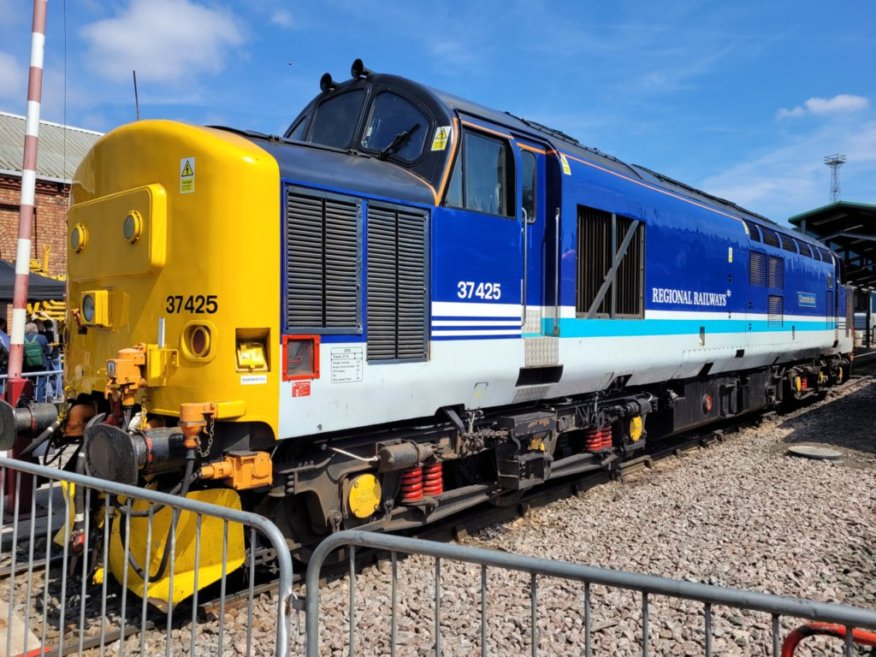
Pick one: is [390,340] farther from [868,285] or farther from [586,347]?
[868,285]

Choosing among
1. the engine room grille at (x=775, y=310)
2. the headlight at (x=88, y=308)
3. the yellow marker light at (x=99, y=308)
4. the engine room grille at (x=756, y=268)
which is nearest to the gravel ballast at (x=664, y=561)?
the yellow marker light at (x=99, y=308)

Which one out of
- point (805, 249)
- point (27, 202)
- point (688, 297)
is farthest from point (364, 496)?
point (805, 249)

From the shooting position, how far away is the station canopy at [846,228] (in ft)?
68.6

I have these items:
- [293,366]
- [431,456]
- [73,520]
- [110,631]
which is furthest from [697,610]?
[73,520]

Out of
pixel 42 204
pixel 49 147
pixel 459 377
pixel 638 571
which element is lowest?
pixel 638 571

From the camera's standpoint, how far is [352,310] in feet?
15.4

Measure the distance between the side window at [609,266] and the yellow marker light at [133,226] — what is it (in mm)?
3965

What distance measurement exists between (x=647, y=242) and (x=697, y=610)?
4.38 meters

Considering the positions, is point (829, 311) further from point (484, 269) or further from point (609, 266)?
point (484, 269)

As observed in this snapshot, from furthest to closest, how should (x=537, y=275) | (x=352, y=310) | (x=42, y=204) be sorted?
(x=42, y=204) < (x=537, y=275) < (x=352, y=310)

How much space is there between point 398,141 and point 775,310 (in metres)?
9.20

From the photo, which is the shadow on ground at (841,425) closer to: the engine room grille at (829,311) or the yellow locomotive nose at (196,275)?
the engine room grille at (829,311)

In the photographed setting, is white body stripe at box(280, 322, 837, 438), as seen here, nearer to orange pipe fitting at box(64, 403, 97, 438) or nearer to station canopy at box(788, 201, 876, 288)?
orange pipe fitting at box(64, 403, 97, 438)

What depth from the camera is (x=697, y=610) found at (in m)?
4.62
